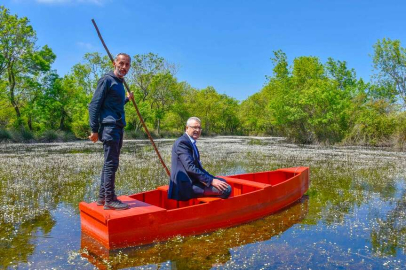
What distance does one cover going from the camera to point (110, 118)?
5094mm

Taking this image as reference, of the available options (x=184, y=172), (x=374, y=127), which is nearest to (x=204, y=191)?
(x=184, y=172)

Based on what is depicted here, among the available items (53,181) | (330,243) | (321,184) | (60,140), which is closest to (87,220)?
(330,243)

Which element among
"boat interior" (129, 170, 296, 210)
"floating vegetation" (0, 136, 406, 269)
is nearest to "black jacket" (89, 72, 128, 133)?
"boat interior" (129, 170, 296, 210)

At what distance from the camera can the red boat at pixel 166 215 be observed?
4852mm

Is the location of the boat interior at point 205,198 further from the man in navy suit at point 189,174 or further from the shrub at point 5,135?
the shrub at point 5,135

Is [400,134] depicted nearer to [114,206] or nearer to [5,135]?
[114,206]

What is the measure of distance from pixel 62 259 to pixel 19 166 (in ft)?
34.1

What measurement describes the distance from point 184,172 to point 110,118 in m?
1.60

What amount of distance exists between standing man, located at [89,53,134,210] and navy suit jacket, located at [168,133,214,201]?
3.24ft

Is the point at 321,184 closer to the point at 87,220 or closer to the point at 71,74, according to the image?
the point at 87,220

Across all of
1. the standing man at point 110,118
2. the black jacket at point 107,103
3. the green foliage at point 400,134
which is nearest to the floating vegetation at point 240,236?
the standing man at point 110,118

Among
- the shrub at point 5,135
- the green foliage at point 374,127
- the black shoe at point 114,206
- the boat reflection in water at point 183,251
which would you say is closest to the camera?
the boat reflection in water at point 183,251

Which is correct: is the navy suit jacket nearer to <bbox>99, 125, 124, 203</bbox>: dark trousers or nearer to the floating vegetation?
the floating vegetation

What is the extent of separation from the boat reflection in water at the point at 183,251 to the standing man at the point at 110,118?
0.72 meters
